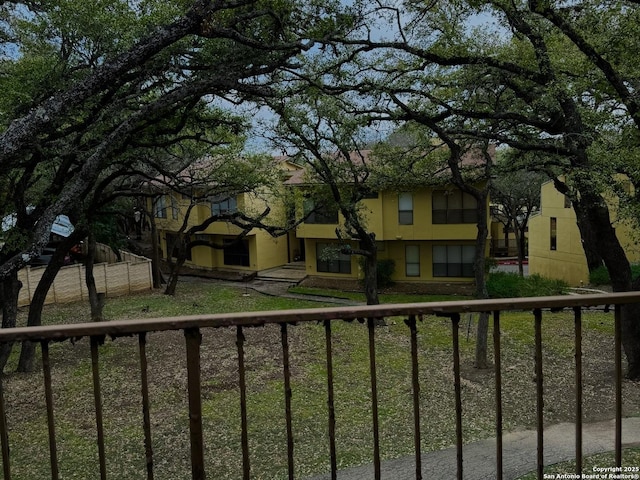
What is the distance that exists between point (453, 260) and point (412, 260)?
5.30 feet

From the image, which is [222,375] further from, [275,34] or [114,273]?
[114,273]

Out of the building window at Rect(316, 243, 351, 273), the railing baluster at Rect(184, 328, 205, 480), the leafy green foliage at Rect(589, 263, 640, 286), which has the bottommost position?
the leafy green foliage at Rect(589, 263, 640, 286)

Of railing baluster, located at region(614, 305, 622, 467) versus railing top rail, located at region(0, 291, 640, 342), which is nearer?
railing top rail, located at region(0, 291, 640, 342)

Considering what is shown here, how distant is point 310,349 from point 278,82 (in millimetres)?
5898

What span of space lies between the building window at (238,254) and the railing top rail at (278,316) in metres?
22.5

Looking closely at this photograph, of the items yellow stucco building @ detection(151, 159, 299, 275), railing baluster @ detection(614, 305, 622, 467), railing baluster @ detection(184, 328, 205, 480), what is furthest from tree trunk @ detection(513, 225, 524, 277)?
railing baluster @ detection(184, 328, 205, 480)

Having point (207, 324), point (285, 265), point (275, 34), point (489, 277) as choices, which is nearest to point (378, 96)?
point (275, 34)

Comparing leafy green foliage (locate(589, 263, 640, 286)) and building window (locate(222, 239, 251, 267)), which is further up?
building window (locate(222, 239, 251, 267))

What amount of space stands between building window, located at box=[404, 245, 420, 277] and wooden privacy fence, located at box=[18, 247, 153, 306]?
33.5 feet

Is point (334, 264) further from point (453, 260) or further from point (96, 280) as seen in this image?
point (96, 280)

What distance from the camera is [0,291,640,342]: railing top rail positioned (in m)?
1.51

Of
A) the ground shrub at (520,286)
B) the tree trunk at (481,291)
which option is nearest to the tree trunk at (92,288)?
the tree trunk at (481,291)

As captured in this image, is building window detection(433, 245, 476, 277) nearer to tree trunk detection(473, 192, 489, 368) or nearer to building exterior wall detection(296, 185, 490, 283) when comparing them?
building exterior wall detection(296, 185, 490, 283)

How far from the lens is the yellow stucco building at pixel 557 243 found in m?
18.9
